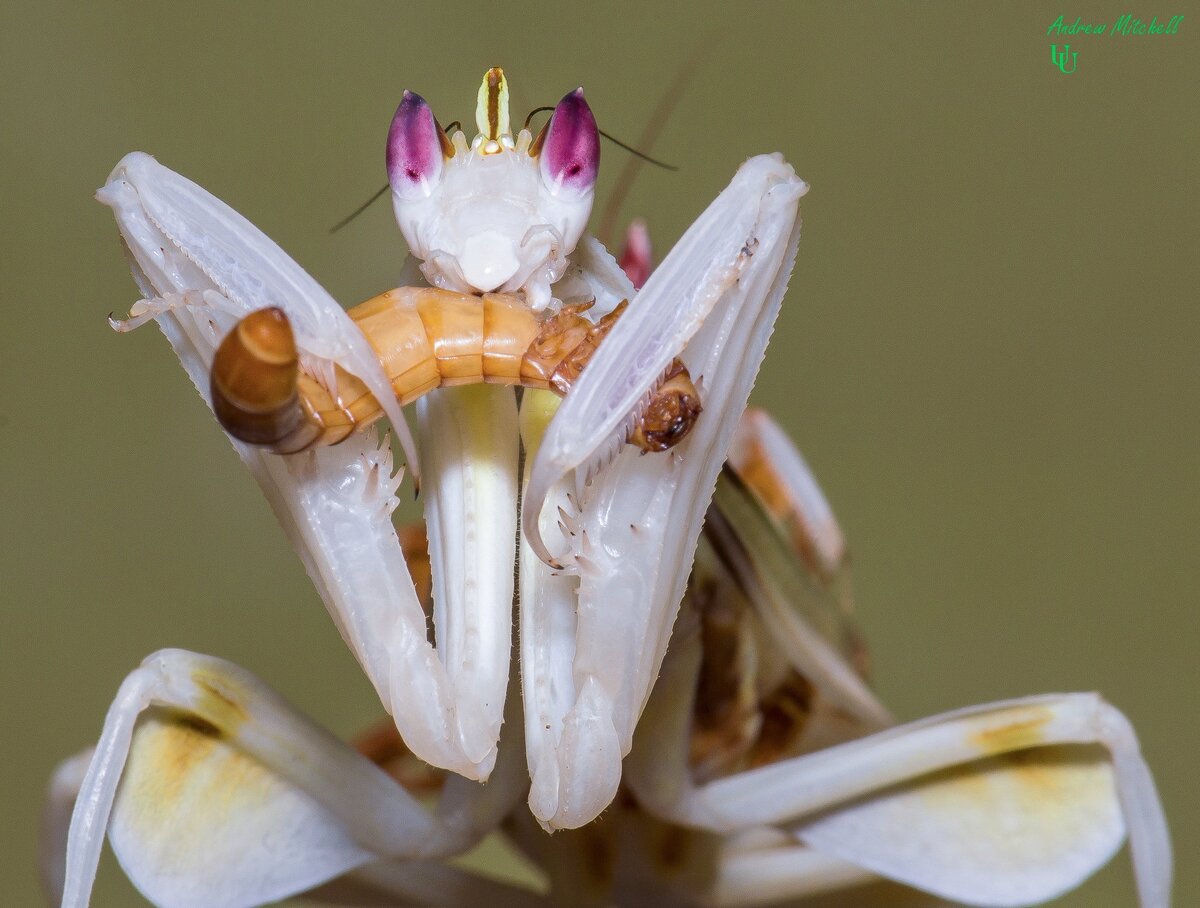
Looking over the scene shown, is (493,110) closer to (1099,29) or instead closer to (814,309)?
(1099,29)

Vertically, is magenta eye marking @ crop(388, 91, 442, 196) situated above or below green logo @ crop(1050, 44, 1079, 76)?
above

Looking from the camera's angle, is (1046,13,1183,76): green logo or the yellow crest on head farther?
(1046,13,1183,76): green logo

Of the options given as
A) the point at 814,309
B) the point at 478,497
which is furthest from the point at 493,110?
the point at 814,309

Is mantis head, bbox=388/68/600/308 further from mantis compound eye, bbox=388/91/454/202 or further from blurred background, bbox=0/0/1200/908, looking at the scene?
blurred background, bbox=0/0/1200/908

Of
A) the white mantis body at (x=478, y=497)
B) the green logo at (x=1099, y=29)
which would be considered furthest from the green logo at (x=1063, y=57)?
the white mantis body at (x=478, y=497)

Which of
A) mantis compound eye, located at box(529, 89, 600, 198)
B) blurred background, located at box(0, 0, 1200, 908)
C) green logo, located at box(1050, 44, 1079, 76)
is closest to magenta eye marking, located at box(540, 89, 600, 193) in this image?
mantis compound eye, located at box(529, 89, 600, 198)

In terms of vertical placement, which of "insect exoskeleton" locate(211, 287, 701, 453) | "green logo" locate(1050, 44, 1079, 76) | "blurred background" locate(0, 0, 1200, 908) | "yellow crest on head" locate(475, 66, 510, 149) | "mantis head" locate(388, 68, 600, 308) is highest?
"yellow crest on head" locate(475, 66, 510, 149)
